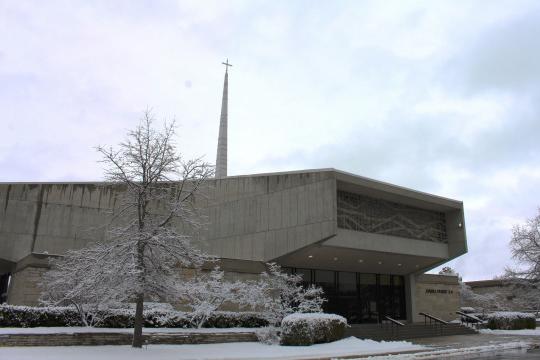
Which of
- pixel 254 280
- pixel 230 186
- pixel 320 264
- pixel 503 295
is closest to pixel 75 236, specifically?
pixel 230 186

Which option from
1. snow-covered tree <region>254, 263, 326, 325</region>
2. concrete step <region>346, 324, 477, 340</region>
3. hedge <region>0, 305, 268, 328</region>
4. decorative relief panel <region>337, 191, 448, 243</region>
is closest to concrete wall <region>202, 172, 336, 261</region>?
decorative relief panel <region>337, 191, 448, 243</region>

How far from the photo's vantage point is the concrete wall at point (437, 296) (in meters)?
38.5

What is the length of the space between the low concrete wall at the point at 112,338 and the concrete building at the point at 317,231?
6.63 metres

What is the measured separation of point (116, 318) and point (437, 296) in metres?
27.8

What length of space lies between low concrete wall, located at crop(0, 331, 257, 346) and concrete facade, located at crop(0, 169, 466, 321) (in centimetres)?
660

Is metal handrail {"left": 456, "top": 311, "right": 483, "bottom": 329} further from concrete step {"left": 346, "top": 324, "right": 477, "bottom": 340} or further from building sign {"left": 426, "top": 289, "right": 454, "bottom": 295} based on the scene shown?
concrete step {"left": 346, "top": 324, "right": 477, "bottom": 340}

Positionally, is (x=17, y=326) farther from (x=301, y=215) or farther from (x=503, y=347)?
(x=503, y=347)

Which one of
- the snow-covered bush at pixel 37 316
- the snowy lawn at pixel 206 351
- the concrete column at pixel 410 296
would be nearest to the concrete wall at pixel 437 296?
the concrete column at pixel 410 296

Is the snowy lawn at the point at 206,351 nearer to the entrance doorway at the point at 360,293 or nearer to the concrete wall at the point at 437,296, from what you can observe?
the entrance doorway at the point at 360,293

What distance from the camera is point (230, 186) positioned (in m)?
32.9

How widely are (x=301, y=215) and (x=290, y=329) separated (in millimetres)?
9387

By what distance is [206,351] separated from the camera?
58.6 ft

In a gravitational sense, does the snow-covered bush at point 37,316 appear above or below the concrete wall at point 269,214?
below

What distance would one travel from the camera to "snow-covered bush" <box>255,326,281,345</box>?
69.2 ft
